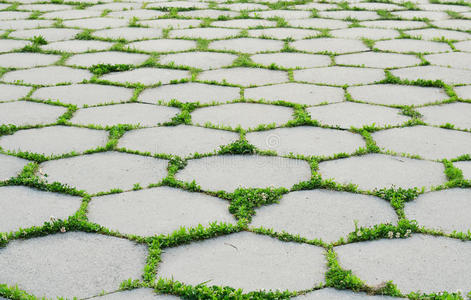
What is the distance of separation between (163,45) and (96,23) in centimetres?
99

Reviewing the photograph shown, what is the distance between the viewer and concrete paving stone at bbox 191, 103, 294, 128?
255 centimetres

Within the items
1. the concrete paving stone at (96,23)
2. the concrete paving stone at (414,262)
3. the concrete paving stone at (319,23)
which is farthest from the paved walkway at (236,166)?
the concrete paving stone at (96,23)

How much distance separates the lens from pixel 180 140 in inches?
93.5

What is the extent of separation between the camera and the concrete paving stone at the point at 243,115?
8.38 ft

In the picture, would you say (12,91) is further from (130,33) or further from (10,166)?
(130,33)

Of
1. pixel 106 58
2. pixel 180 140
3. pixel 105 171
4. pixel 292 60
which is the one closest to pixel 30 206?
pixel 105 171

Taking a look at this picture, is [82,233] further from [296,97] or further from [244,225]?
[296,97]

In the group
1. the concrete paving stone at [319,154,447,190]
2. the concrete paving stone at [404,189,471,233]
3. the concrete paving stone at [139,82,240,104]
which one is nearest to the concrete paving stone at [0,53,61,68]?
the concrete paving stone at [139,82,240,104]

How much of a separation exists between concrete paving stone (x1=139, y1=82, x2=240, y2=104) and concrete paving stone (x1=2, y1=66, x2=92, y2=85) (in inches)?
21.0

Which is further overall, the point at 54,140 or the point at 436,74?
the point at 436,74

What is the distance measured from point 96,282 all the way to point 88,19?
357 cm

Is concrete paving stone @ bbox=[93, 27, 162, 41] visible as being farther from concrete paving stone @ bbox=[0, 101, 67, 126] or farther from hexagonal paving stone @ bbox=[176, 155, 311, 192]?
hexagonal paving stone @ bbox=[176, 155, 311, 192]

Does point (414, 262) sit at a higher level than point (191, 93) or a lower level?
lower

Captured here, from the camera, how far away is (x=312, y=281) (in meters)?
1.51
